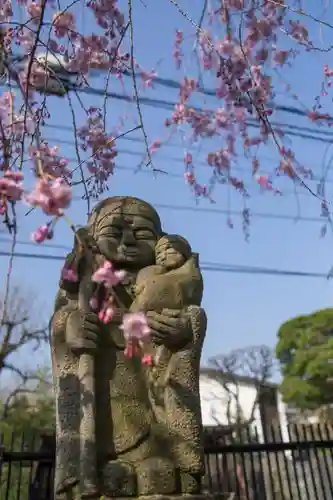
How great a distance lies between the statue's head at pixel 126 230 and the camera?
151 inches

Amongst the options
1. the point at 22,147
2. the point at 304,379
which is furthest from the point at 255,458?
the point at 304,379

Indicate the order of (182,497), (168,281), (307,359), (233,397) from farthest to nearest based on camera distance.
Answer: (233,397)
(307,359)
(168,281)
(182,497)

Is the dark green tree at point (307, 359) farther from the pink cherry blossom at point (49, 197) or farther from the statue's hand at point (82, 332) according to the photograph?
the pink cherry blossom at point (49, 197)

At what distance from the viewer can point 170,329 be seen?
3408mm

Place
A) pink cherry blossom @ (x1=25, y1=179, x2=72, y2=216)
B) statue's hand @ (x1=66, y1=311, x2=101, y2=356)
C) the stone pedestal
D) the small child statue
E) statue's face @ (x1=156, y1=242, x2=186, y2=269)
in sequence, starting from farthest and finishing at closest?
statue's face @ (x1=156, y1=242, x2=186, y2=269) < the small child statue < statue's hand @ (x1=66, y1=311, x2=101, y2=356) < the stone pedestal < pink cherry blossom @ (x1=25, y1=179, x2=72, y2=216)

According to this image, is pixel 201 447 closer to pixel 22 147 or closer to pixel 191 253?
pixel 191 253

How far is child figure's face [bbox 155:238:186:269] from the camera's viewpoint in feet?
12.4

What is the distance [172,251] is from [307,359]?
16711 millimetres

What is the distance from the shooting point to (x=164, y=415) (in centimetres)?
334

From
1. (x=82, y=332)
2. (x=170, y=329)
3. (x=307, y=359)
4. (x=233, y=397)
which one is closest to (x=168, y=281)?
(x=170, y=329)

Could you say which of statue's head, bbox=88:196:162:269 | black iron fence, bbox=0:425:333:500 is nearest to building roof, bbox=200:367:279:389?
black iron fence, bbox=0:425:333:500

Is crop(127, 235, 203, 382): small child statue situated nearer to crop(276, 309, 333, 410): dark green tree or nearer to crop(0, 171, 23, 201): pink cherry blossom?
crop(0, 171, 23, 201): pink cherry blossom

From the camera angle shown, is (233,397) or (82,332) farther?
(233,397)

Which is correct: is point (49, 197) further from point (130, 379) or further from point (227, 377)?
point (227, 377)
